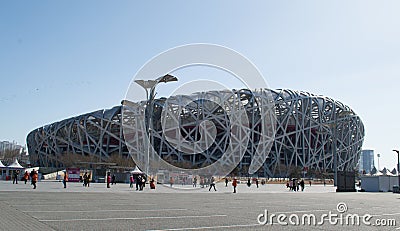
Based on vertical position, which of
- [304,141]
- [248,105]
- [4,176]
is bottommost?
[4,176]

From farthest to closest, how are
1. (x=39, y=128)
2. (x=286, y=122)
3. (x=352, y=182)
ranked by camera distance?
(x=39, y=128), (x=286, y=122), (x=352, y=182)

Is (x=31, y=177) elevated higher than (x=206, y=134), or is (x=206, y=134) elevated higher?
(x=206, y=134)

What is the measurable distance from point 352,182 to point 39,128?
7012 cm

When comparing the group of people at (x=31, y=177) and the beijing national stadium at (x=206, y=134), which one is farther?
the beijing national stadium at (x=206, y=134)

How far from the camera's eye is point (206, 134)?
80.1m

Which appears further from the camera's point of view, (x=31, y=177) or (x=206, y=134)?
(x=206, y=134)

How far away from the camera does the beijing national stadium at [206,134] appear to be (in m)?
78.8

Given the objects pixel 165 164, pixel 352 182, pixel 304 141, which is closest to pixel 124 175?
pixel 165 164

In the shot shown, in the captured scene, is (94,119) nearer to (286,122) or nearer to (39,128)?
(39,128)

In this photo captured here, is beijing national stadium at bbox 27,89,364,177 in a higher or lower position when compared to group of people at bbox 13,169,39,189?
higher

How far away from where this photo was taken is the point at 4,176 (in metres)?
53.3

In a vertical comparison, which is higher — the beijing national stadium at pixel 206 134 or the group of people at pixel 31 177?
the beijing national stadium at pixel 206 134

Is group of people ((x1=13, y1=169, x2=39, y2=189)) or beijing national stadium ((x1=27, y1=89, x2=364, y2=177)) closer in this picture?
group of people ((x1=13, y1=169, x2=39, y2=189))

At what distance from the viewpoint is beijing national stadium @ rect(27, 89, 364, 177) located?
78812 mm
